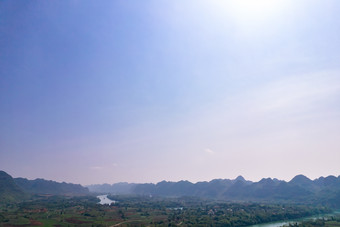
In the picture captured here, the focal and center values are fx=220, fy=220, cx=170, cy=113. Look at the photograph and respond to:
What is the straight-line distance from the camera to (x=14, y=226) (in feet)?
233

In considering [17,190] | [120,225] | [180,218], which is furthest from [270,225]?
[17,190]

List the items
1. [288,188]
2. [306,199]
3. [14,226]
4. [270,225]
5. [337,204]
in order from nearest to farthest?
[14,226] → [270,225] → [337,204] → [306,199] → [288,188]

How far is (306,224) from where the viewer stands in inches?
2901

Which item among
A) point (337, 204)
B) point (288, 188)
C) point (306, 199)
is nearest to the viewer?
point (337, 204)

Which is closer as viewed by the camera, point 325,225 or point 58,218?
point 325,225

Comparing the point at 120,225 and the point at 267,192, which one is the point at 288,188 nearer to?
the point at 267,192

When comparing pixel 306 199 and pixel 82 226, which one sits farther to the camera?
pixel 306 199

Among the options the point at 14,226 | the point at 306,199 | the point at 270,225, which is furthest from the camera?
the point at 306,199

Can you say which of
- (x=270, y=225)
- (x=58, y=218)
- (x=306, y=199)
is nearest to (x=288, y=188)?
(x=306, y=199)

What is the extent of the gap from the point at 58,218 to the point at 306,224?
92227 millimetres

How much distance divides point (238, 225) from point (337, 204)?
89.1 m

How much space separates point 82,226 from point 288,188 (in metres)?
174

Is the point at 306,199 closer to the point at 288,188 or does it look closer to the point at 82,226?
the point at 288,188

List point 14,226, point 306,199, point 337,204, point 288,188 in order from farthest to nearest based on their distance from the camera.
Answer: point 288,188, point 306,199, point 337,204, point 14,226
